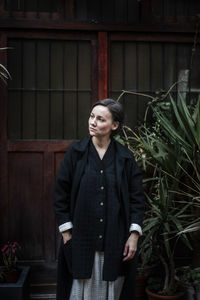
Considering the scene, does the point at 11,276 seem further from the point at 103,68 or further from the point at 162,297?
the point at 103,68

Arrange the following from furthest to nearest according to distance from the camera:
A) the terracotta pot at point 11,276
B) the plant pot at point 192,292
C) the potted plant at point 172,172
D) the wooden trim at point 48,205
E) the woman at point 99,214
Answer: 1. the wooden trim at point 48,205
2. the terracotta pot at point 11,276
3. the plant pot at point 192,292
4. the potted plant at point 172,172
5. the woman at point 99,214

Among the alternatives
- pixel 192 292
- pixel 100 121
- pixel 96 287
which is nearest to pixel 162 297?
pixel 192 292

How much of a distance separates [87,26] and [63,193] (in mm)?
1944

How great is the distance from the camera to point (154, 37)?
3.88 metres

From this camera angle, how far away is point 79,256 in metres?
2.40

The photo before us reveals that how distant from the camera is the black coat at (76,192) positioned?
8.18ft

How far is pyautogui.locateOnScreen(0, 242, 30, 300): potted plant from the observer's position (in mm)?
3195

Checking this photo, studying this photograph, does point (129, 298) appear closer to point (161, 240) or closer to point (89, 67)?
point (161, 240)

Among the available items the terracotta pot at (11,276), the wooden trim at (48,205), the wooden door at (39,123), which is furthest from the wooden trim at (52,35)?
the terracotta pot at (11,276)

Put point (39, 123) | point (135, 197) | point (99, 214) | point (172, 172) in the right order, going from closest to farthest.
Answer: point (99, 214) → point (135, 197) → point (172, 172) → point (39, 123)

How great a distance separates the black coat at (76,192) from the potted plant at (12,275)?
0.80 m

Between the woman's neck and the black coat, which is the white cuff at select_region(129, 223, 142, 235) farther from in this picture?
the woman's neck

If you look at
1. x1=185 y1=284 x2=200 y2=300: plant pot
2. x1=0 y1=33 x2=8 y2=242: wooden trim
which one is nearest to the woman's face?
x1=0 y1=33 x2=8 y2=242: wooden trim

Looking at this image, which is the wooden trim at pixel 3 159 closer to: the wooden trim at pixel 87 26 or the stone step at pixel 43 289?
the wooden trim at pixel 87 26
